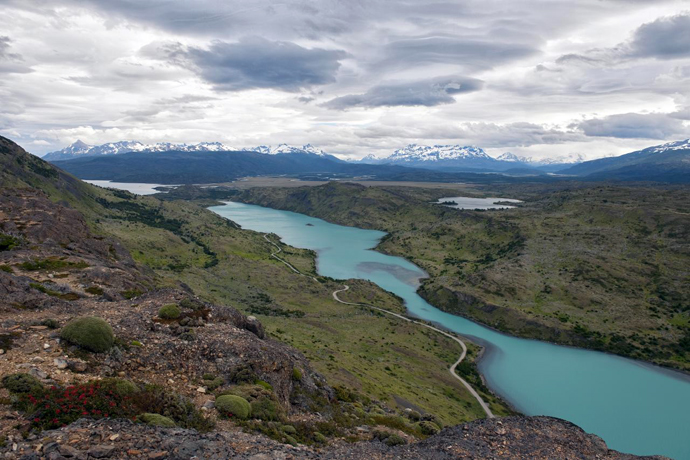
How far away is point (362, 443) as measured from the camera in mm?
25000

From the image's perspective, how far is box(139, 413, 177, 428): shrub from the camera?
18.0 metres

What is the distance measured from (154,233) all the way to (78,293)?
121120 millimetres

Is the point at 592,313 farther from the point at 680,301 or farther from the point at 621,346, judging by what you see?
the point at 680,301

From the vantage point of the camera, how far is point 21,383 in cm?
1769

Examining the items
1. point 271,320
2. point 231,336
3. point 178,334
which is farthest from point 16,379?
point 271,320

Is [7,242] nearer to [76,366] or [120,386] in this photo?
[76,366]

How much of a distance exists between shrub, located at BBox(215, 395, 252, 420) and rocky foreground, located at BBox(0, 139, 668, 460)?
89 millimetres

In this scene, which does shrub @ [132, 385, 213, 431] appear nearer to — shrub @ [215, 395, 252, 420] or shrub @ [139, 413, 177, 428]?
shrub @ [139, 413, 177, 428]

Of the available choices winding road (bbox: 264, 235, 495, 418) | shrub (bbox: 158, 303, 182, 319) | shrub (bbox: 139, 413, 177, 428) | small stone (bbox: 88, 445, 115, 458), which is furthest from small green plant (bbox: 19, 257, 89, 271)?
winding road (bbox: 264, 235, 495, 418)

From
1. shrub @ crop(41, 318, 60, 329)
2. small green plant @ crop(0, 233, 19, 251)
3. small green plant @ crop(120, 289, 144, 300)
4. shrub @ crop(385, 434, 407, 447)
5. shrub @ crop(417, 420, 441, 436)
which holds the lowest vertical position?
shrub @ crop(417, 420, 441, 436)

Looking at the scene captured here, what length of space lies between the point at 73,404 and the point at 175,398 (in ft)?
16.6

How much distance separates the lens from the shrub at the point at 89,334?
75.6ft

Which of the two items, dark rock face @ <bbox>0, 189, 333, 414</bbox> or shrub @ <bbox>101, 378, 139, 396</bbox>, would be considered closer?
shrub @ <bbox>101, 378, 139, 396</bbox>

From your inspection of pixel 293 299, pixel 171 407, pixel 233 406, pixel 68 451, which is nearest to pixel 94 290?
pixel 171 407
